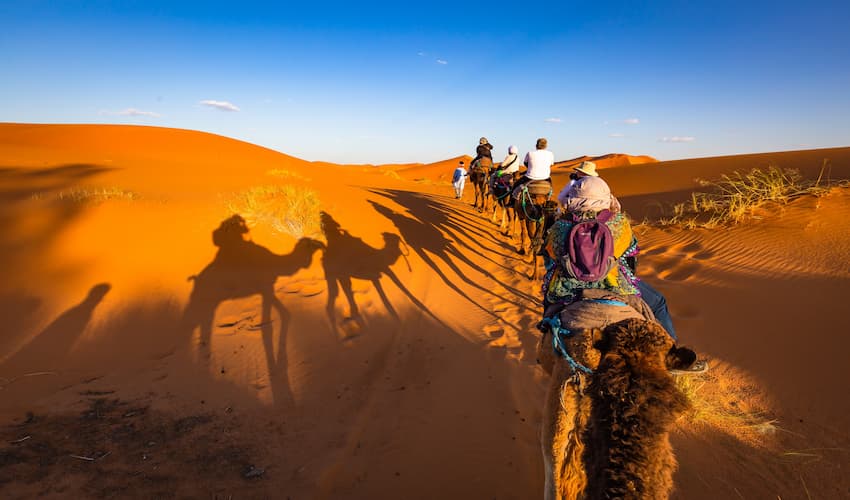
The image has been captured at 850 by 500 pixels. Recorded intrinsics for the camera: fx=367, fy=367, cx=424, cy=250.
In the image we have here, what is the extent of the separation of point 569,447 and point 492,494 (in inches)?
50.0

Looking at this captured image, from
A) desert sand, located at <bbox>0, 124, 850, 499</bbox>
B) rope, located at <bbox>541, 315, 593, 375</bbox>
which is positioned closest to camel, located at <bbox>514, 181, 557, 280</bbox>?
desert sand, located at <bbox>0, 124, 850, 499</bbox>

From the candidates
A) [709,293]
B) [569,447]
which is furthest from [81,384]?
[709,293]

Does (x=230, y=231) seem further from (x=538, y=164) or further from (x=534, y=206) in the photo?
(x=538, y=164)

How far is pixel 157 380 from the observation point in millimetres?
4156

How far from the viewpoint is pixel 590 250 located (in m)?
2.53

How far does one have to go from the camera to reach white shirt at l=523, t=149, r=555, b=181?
28.1ft

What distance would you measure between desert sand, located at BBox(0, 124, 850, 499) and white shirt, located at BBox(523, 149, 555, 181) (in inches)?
81.0

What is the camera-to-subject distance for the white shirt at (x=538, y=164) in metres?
8.58

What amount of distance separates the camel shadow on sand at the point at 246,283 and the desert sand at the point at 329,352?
35 mm

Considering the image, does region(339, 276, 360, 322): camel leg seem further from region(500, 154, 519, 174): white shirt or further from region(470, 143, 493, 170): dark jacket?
region(470, 143, 493, 170): dark jacket

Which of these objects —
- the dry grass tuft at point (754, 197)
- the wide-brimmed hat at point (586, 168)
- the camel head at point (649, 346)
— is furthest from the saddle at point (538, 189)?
the camel head at point (649, 346)

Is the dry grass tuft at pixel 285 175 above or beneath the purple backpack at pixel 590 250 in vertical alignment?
above

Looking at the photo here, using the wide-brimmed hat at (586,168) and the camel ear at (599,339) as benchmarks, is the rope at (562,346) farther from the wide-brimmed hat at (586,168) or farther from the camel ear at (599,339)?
the wide-brimmed hat at (586,168)

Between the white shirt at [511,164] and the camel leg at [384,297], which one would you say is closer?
the camel leg at [384,297]
